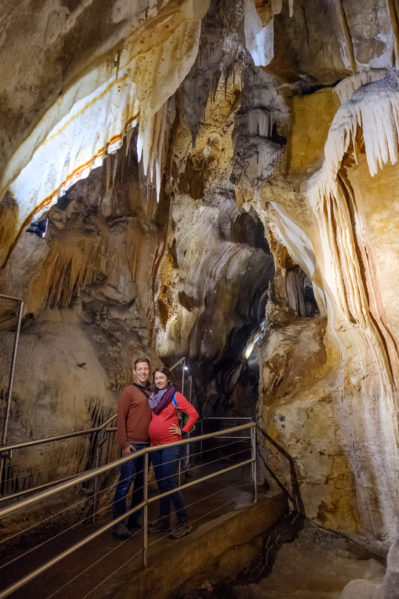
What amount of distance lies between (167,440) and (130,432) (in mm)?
320

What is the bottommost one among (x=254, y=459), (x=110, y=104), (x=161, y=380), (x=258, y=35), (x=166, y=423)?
(x=254, y=459)

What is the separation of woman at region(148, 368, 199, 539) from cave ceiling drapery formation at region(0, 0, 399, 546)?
79.8 inches

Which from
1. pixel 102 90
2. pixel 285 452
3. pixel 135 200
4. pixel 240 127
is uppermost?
pixel 240 127

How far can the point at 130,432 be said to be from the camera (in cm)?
→ 349

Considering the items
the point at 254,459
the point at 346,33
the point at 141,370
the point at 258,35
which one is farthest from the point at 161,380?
the point at 346,33

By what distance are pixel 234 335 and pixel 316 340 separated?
18.4 ft

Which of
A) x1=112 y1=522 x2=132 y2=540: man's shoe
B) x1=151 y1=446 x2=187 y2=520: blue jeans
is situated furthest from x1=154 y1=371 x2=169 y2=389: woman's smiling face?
x1=112 y1=522 x2=132 y2=540: man's shoe

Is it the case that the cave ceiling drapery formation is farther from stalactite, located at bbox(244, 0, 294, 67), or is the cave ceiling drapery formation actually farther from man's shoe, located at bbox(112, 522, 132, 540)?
man's shoe, located at bbox(112, 522, 132, 540)

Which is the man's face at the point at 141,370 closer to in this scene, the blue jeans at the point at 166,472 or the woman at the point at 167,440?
the woman at the point at 167,440

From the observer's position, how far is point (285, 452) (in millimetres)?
5211

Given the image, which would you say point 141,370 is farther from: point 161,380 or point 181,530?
point 181,530

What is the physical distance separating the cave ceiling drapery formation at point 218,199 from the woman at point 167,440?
203cm

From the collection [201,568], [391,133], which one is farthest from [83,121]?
[201,568]

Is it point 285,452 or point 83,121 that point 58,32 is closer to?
point 83,121
